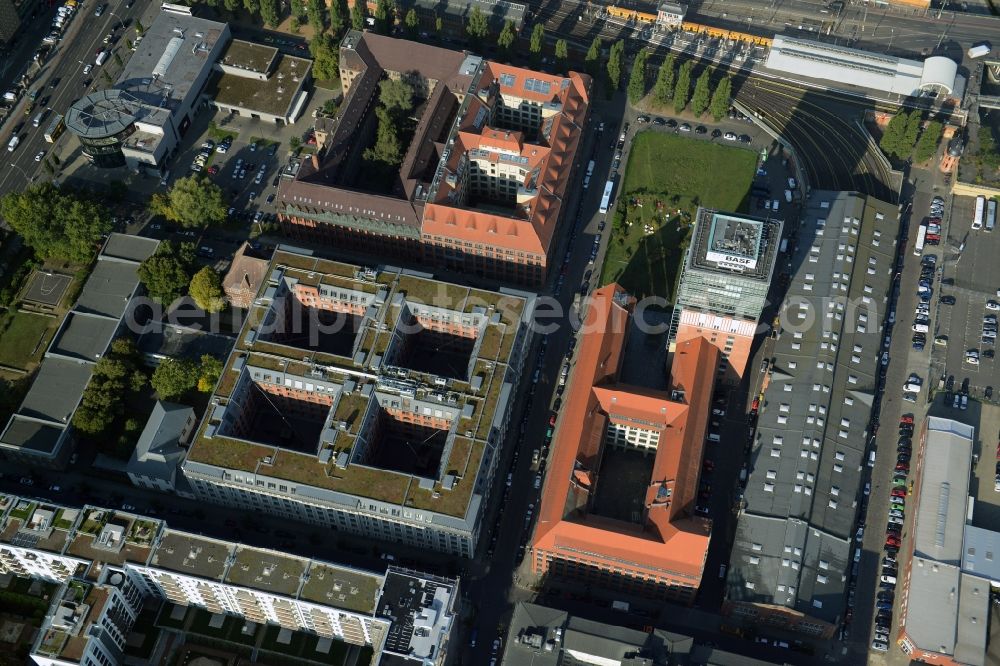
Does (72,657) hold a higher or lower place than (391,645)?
lower

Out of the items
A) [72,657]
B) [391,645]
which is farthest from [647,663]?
[72,657]

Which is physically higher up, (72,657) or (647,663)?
(647,663)

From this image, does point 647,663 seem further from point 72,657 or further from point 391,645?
point 72,657
